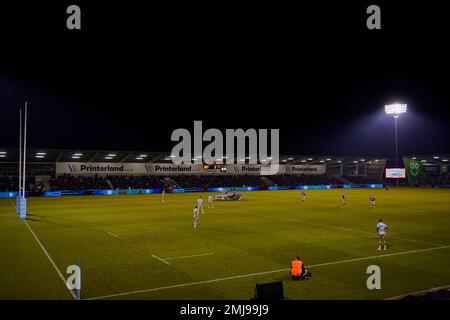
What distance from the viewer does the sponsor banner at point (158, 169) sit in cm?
7431

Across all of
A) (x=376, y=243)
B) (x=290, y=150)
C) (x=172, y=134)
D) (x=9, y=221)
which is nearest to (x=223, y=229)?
(x=376, y=243)

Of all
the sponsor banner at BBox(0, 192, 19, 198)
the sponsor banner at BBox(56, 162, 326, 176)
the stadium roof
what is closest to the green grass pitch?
the sponsor banner at BBox(0, 192, 19, 198)

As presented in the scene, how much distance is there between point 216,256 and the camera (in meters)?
17.6

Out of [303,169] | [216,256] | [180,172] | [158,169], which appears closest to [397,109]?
[303,169]

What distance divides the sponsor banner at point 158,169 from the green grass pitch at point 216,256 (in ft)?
148

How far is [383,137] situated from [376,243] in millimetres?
97879

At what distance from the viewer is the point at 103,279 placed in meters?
13.8

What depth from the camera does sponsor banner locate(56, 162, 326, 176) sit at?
7431 centimetres

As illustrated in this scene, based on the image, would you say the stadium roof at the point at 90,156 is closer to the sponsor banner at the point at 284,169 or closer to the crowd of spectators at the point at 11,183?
the crowd of spectators at the point at 11,183

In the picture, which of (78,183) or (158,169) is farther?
(158,169)

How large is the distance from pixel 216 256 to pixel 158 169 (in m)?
66.9

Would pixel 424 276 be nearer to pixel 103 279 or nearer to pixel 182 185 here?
pixel 103 279

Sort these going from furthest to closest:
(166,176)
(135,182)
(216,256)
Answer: (166,176)
(135,182)
(216,256)

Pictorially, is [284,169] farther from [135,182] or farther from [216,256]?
[216,256]
